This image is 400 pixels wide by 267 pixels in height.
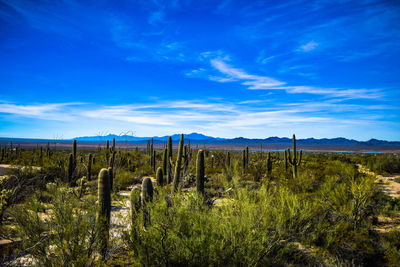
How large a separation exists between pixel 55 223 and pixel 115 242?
1.41 m

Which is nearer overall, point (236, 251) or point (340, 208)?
point (236, 251)

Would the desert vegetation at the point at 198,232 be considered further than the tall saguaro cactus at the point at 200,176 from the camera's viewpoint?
No

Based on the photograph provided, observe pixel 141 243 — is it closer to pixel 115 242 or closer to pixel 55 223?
pixel 115 242

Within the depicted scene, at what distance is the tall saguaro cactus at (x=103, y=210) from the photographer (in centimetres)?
554

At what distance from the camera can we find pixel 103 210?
6.55 metres

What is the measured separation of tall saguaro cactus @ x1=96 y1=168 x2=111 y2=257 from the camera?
5.54 metres

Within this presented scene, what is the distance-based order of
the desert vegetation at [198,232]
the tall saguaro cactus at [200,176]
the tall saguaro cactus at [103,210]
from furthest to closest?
the tall saguaro cactus at [200,176] → the tall saguaro cactus at [103,210] → the desert vegetation at [198,232]

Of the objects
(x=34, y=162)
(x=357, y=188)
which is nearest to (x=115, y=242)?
(x=357, y=188)

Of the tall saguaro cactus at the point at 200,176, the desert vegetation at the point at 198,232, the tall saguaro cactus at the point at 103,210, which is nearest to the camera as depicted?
the desert vegetation at the point at 198,232

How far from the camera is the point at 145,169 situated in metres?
23.1

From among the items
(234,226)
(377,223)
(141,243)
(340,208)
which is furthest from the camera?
(377,223)

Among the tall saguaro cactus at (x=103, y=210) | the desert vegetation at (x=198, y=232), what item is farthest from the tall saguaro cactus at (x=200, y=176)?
the tall saguaro cactus at (x=103, y=210)

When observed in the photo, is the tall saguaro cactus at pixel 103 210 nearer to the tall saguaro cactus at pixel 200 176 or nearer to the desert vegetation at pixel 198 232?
the desert vegetation at pixel 198 232

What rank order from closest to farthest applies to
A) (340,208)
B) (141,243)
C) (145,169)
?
(141,243), (340,208), (145,169)
